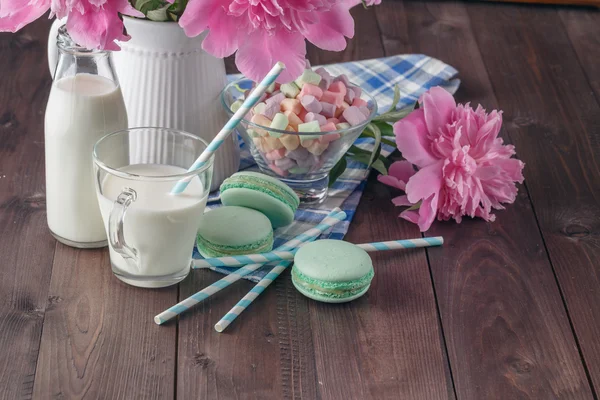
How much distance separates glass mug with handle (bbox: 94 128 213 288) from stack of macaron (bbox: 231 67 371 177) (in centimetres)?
13

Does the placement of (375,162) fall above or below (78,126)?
below

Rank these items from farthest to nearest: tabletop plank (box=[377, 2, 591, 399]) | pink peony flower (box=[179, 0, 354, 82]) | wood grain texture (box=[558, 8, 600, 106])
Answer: wood grain texture (box=[558, 8, 600, 106])
tabletop plank (box=[377, 2, 591, 399])
pink peony flower (box=[179, 0, 354, 82])

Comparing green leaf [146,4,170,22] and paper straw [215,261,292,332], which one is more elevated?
green leaf [146,4,170,22]

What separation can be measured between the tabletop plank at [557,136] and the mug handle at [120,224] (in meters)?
0.56

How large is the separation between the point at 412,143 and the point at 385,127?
0.13 metres

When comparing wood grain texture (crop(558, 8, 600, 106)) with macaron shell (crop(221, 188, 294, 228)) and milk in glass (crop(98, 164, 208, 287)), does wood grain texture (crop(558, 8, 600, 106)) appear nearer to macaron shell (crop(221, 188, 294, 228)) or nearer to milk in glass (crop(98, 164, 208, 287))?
macaron shell (crop(221, 188, 294, 228))

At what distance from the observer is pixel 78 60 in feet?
3.49

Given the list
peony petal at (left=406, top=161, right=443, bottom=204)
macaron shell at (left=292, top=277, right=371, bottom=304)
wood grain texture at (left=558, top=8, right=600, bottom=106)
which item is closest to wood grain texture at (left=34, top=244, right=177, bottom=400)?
macaron shell at (left=292, top=277, right=371, bottom=304)

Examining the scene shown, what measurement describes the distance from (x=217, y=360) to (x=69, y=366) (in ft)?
0.53

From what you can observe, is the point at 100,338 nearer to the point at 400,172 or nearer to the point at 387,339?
the point at 387,339

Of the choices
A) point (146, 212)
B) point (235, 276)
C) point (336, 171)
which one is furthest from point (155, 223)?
point (336, 171)

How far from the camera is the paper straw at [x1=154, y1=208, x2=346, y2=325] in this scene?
1047mm

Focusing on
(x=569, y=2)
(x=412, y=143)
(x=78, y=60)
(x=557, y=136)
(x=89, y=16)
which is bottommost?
(x=569, y=2)

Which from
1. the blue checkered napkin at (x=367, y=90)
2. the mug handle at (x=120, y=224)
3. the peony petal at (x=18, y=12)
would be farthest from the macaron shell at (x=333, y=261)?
the peony petal at (x=18, y=12)
